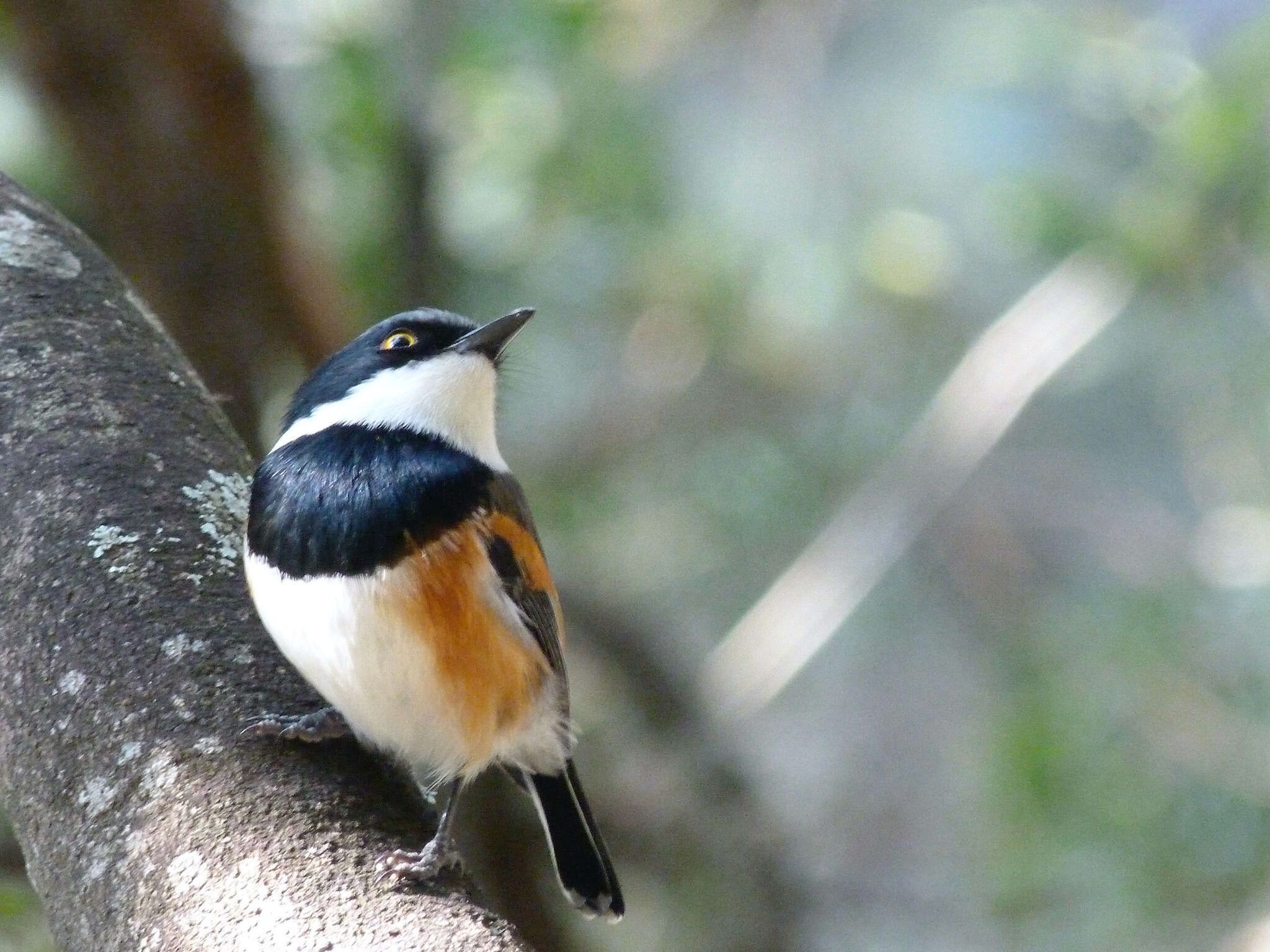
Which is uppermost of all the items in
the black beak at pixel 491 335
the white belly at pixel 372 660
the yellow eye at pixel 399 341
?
the black beak at pixel 491 335

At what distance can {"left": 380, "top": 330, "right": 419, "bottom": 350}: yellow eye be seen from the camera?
2.91 meters

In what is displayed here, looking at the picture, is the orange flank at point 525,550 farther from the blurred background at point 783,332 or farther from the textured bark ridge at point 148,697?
the blurred background at point 783,332

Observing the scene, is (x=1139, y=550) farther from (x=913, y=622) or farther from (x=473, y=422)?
(x=473, y=422)

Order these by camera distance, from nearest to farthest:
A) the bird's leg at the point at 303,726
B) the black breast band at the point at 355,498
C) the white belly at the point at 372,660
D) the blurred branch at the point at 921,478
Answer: the bird's leg at the point at 303,726, the white belly at the point at 372,660, the black breast band at the point at 355,498, the blurred branch at the point at 921,478

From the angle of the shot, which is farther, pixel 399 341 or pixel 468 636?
pixel 399 341

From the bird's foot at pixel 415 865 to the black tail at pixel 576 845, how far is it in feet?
3.23

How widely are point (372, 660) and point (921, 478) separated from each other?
360cm

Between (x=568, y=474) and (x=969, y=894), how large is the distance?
280 centimetres

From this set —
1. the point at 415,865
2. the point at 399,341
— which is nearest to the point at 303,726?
the point at 415,865

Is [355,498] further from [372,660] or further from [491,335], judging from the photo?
[491,335]

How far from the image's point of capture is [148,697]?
1976 millimetres

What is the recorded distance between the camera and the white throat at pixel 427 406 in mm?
2768

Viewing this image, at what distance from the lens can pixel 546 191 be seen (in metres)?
5.42

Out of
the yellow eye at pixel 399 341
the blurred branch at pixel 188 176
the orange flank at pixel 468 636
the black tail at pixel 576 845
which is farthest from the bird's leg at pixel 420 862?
the blurred branch at pixel 188 176
